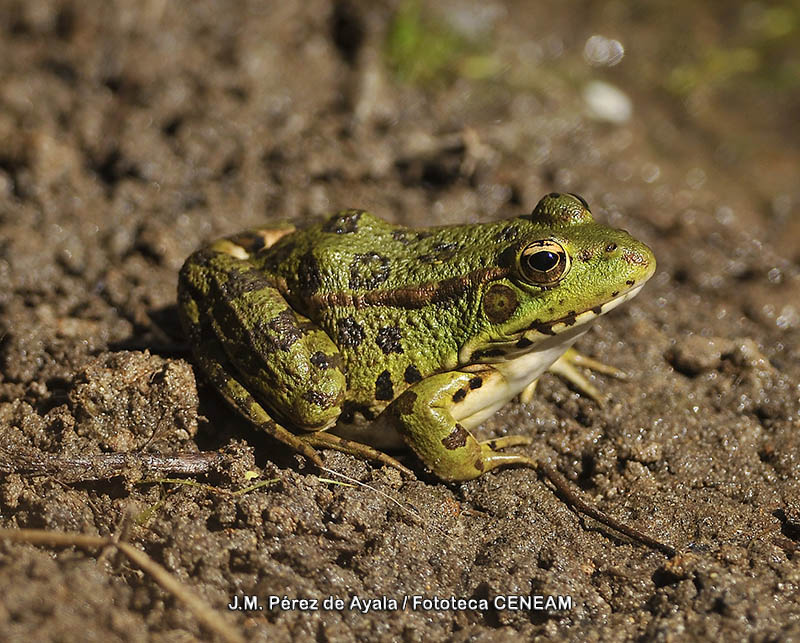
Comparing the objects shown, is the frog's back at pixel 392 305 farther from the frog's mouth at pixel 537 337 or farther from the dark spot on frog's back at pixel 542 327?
the dark spot on frog's back at pixel 542 327

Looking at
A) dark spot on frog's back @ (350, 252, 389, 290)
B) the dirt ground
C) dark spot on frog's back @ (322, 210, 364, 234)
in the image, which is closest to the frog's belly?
the dirt ground

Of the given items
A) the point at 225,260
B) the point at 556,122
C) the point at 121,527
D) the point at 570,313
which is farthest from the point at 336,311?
the point at 556,122

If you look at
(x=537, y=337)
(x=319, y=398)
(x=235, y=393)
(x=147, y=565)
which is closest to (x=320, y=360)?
(x=319, y=398)

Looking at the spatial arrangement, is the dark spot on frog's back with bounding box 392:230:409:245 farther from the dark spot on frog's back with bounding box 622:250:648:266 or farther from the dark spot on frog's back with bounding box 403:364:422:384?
the dark spot on frog's back with bounding box 622:250:648:266

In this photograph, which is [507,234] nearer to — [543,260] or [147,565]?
[543,260]

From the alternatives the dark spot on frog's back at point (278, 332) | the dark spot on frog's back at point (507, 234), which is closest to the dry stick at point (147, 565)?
the dark spot on frog's back at point (278, 332)

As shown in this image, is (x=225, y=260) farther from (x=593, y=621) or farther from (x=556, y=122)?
(x=556, y=122)
